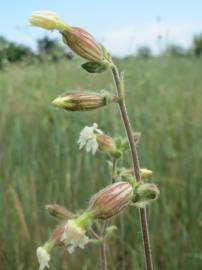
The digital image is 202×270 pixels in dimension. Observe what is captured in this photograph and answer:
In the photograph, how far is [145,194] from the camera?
1.03 meters

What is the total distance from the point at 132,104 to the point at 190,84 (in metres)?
2.03

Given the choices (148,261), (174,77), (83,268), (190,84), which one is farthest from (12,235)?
(174,77)

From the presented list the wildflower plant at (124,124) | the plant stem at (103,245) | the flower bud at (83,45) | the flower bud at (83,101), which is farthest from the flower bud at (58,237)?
the flower bud at (83,45)

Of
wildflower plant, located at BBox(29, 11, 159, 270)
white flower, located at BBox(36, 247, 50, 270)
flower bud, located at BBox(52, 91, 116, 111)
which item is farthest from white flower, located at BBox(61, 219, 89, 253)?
flower bud, located at BBox(52, 91, 116, 111)

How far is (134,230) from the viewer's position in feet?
6.84

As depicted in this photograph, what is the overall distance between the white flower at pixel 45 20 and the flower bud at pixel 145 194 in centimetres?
35

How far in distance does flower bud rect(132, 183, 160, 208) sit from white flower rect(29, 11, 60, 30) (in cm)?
35

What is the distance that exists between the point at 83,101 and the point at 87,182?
1309 mm

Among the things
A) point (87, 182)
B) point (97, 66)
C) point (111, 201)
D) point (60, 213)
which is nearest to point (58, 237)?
point (60, 213)

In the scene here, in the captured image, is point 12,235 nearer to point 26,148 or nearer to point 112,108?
point 26,148

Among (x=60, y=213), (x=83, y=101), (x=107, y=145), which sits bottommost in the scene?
(x=60, y=213)

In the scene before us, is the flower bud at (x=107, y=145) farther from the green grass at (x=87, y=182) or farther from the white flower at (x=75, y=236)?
the white flower at (x=75, y=236)

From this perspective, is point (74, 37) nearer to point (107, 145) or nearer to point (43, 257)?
point (107, 145)

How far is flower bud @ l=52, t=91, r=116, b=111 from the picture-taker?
3.55 ft
